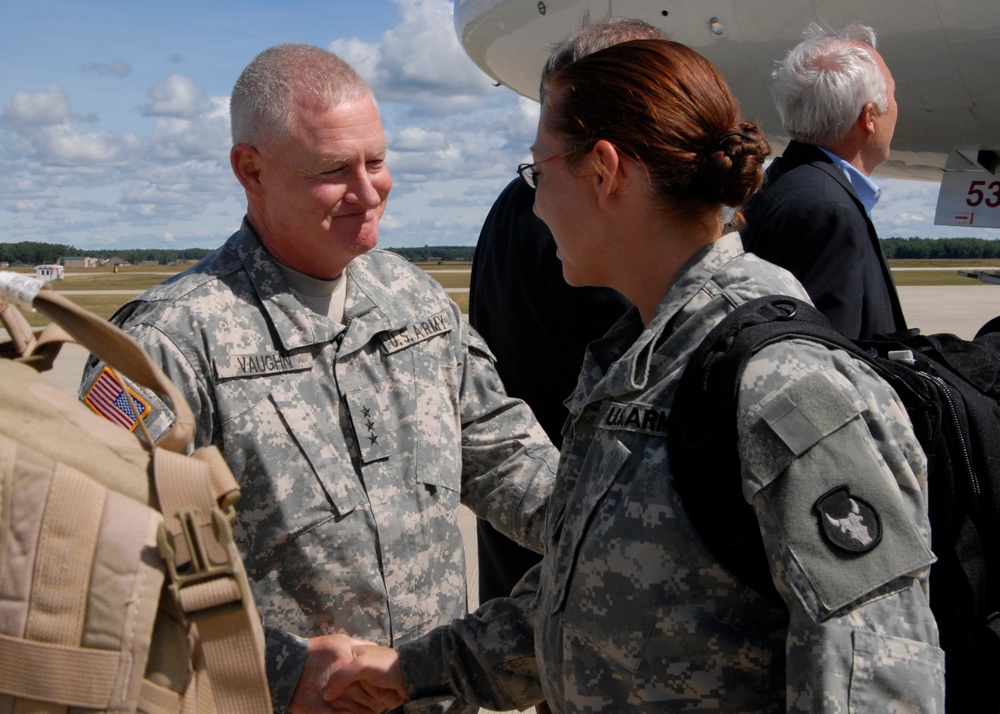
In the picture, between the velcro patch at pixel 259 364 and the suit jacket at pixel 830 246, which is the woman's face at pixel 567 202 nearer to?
the velcro patch at pixel 259 364

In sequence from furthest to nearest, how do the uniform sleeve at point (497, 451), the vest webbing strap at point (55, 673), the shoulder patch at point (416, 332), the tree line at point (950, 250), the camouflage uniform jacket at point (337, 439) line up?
the tree line at point (950, 250)
the uniform sleeve at point (497, 451)
the shoulder patch at point (416, 332)
the camouflage uniform jacket at point (337, 439)
the vest webbing strap at point (55, 673)

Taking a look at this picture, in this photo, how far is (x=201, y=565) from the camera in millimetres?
1003

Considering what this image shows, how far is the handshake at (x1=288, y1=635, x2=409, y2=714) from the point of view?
2.08m

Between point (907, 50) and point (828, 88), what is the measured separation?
444 centimetres

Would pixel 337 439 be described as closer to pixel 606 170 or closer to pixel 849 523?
pixel 606 170

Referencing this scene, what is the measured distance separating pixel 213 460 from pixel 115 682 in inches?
9.9

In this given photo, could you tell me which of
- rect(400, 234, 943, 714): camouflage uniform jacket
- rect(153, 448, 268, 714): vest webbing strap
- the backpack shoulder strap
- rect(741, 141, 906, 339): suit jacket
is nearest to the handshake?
rect(400, 234, 943, 714): camouflage uniform jacket

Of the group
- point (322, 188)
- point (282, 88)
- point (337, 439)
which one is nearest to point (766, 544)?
point (337, 439)

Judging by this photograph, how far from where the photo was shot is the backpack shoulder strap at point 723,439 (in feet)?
4.75

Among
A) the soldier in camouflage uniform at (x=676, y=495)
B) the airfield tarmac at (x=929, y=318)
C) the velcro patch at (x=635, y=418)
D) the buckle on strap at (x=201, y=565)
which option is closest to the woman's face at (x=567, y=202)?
the soldier in camouflage uniform at (x=676, y=495)

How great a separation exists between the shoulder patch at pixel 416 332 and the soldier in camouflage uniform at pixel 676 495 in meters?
0.63

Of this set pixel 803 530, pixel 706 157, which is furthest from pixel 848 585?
pixel 706 157

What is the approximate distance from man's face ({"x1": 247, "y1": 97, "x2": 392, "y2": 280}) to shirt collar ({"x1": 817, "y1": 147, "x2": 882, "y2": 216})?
168cm

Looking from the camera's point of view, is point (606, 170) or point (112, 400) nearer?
point (606, 170)
